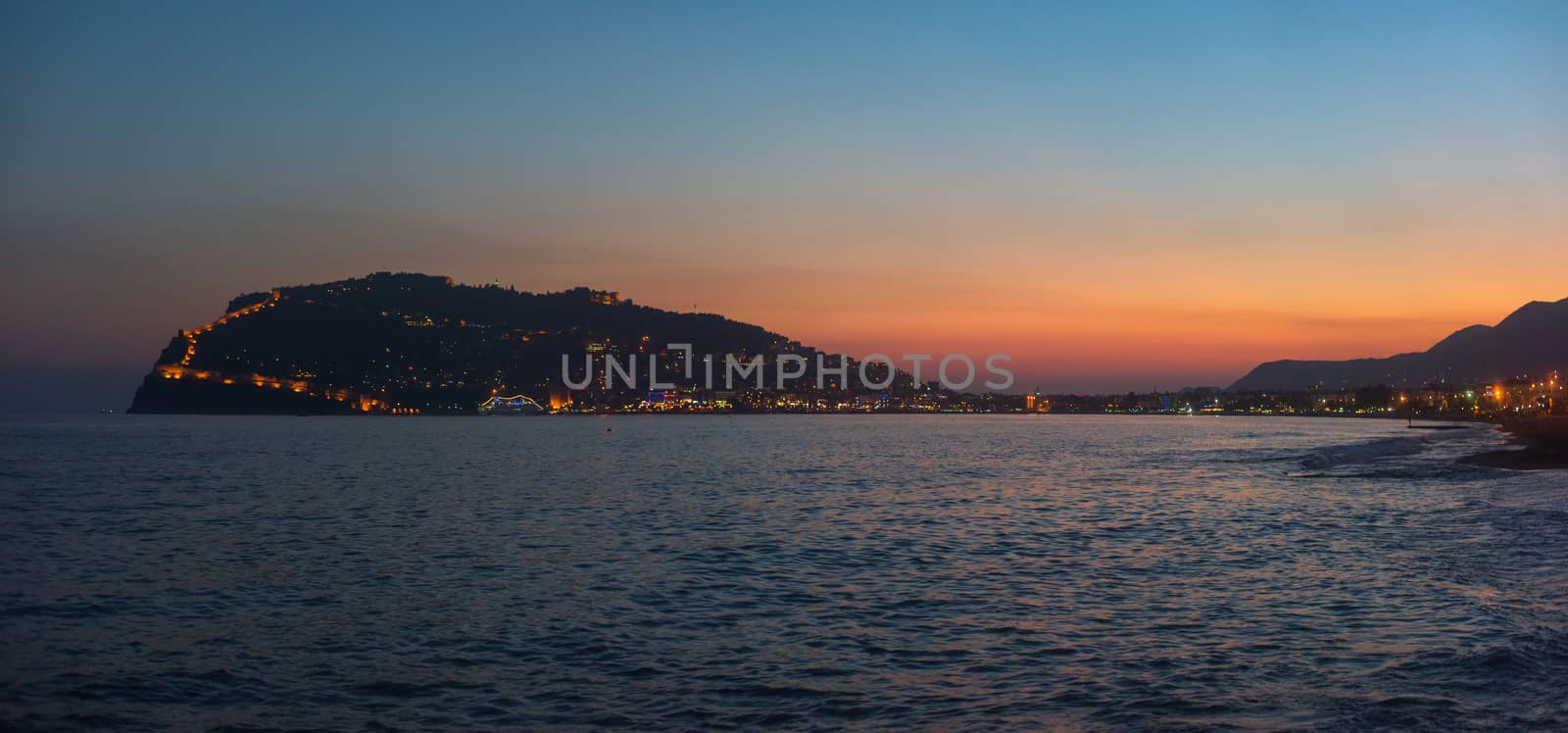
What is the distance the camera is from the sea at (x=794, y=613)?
1172cm

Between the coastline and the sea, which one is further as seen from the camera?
the coastline

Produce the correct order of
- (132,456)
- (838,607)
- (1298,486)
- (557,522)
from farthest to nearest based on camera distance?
(132,456) → (1298,486) → (557,522) → (838,607)

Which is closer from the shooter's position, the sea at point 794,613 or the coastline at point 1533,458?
the sea at point 794,613

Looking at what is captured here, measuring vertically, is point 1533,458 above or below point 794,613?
above

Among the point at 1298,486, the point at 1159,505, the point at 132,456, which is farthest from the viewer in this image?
the point at 132,456

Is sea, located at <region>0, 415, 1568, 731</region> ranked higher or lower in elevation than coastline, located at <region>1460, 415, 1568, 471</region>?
lower

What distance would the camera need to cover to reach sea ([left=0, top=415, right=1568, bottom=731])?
1172 centimetres

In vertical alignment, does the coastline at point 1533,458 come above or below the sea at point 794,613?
above

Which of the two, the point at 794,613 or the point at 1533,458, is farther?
the point at 1533,458

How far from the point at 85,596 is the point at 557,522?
14301 millimetres

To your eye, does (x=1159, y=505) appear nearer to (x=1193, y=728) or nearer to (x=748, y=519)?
(x=748, y=519)

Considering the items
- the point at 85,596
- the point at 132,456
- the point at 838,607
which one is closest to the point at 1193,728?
the point at 838,607

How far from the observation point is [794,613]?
17219 mm

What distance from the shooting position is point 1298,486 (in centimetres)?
4516
